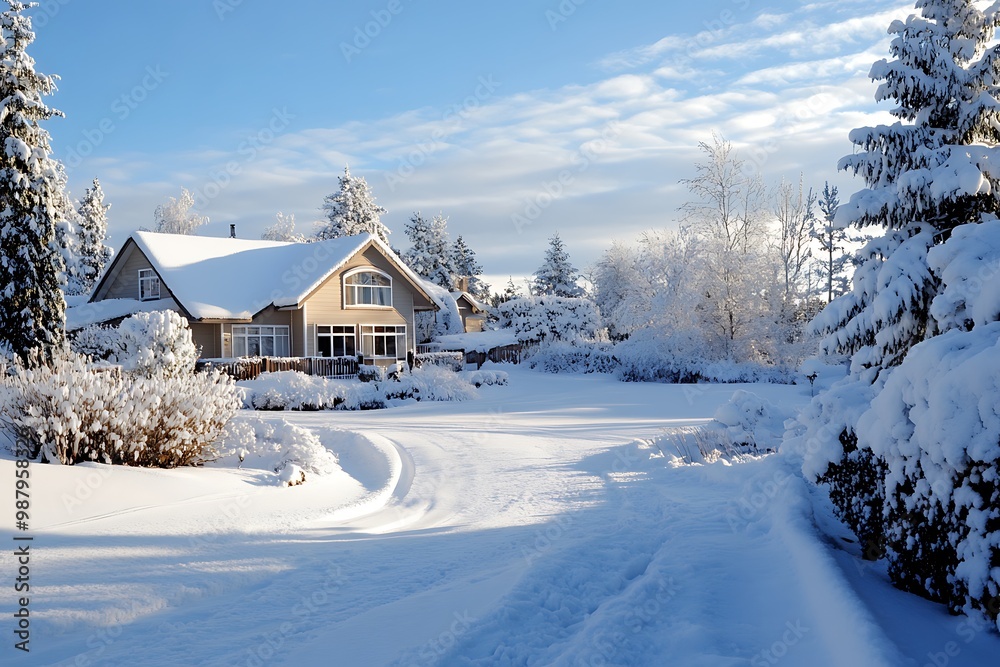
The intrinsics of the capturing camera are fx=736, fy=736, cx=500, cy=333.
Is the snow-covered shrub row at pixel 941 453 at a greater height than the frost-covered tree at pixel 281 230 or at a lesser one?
lesser

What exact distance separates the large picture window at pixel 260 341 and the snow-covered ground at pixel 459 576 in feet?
75.3

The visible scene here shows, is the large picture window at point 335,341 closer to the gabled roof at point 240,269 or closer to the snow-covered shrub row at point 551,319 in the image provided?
the gabled roof at point 240,269

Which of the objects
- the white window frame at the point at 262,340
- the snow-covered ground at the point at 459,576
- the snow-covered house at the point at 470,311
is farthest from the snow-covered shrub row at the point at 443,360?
the snow-covered ground at the point at 459,576

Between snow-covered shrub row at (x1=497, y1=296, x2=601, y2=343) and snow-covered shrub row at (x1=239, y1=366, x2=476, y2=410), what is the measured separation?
2393 centimetres

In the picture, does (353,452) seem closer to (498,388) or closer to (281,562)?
(281,562)

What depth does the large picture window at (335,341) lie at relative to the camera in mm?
34125

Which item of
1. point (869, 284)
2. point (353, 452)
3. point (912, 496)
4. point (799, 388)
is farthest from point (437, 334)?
point (912, 496)

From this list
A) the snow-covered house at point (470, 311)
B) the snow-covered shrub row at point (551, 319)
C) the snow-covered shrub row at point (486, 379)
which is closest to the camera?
the snow-covered shrub row at point (486, 379)

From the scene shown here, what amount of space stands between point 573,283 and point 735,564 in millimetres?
62446

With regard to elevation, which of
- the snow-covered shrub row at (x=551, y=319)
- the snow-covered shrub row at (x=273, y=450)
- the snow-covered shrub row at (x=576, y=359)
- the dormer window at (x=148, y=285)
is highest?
the dormer window at (x=148, y=285)

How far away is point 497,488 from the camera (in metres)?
10.7

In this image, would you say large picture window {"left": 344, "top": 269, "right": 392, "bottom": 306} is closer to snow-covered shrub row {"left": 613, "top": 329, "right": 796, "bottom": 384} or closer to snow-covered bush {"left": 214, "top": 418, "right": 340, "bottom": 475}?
snow-covered shrub row {"left": 613, "top": 329, "right": 796, "bottom": 384}

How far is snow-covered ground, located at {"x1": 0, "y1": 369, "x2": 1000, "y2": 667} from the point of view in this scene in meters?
4.33

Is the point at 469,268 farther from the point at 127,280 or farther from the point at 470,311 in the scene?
the point at 127,280
